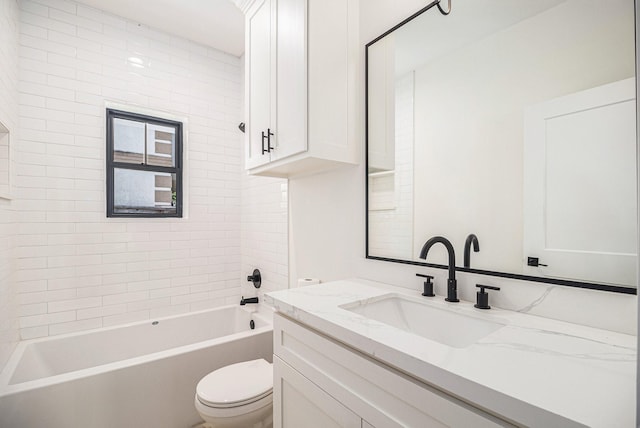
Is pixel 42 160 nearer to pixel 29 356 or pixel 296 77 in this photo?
pixel 29 356

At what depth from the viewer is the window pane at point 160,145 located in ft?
8.77

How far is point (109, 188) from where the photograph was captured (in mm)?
2438

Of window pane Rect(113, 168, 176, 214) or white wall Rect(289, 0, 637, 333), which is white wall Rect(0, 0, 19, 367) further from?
white wall Rect(289, 0, 637, 333)

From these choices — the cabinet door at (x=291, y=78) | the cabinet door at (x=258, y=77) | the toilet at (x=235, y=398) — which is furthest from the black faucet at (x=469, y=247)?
the toilet at (x=235, y=398)

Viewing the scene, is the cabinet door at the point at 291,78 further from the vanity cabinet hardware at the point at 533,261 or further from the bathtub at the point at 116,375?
the bathtub at the point at 116,375

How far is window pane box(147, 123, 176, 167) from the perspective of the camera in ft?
8.77

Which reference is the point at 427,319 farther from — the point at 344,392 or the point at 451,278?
the point at 344,392

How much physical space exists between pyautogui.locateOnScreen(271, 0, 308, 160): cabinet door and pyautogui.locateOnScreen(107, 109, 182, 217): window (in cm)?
159

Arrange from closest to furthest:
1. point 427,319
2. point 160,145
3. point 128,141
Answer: point 427,319 < point 128,141 < point 160,145

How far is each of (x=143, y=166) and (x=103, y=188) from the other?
1.15 feet

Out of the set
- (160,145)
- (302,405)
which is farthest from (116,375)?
(160,145)

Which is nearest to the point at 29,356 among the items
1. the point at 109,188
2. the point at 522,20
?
the point at 109,188

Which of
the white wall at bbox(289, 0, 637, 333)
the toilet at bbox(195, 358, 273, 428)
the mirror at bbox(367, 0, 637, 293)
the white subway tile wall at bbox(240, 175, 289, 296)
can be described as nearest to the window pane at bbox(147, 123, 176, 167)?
the white subway tile wall at bbox(240, 175, 289, 296)

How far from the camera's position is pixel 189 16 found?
247cm
